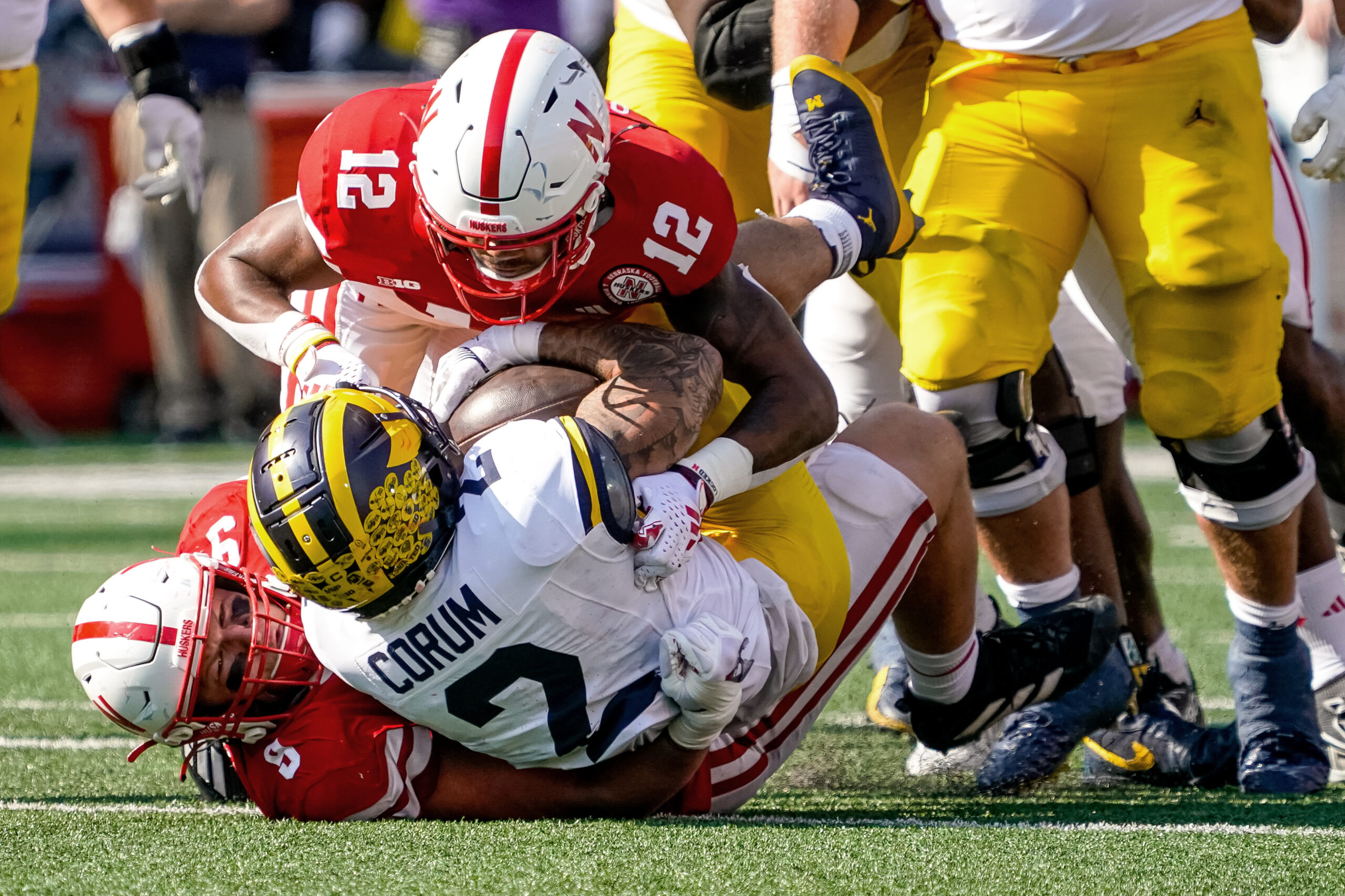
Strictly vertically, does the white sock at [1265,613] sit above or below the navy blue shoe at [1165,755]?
above

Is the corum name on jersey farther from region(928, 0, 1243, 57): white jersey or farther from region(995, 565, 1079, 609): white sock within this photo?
region(928, 0, 1243, 57): white jersey

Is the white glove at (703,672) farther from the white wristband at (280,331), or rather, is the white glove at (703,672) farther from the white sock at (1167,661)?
the white sock at (1167,661)

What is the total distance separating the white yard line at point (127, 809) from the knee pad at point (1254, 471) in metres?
1.84

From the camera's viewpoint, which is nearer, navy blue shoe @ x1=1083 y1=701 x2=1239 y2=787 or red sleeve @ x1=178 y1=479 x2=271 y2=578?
red sleeve @ x1=178 y1=479 x2=271 y2=578

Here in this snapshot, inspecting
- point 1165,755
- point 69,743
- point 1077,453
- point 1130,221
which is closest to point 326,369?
point 69,743

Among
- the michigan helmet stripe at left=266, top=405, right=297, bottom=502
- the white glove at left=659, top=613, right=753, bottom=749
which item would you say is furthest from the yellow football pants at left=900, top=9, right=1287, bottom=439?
the michigan helmet stripe at left=266, top=405, right=297, bottom=502

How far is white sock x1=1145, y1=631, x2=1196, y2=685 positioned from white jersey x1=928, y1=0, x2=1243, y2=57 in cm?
126

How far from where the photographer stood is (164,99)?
3.87 m

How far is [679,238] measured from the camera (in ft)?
9.11

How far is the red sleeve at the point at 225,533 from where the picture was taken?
2.89 metres

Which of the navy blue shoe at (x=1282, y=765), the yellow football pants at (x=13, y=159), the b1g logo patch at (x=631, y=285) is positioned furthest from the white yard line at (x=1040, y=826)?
the yellow football pants at (x=13, y=159)

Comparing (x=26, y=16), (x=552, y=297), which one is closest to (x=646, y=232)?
(x=552, y=297)

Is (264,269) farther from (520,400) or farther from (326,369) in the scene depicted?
(520,400)

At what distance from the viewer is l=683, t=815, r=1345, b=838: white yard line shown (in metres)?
2.60
